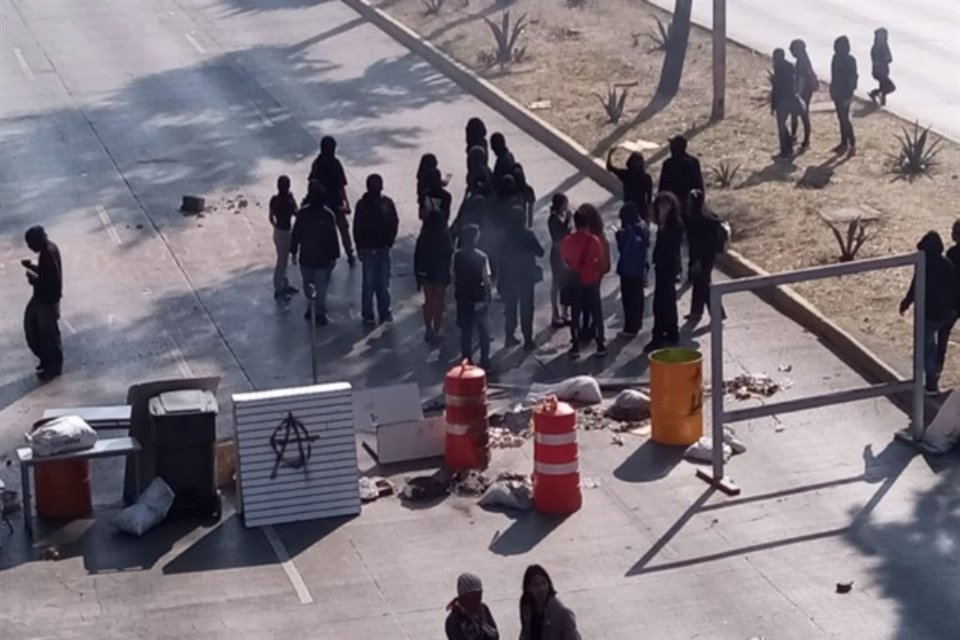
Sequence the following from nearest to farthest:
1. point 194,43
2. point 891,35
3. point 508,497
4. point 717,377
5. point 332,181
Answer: point 508,497 → point 717,377 → point 332,181 → point 891,35 → point 194,43

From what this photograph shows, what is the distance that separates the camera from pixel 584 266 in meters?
20.1

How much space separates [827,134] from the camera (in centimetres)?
2827

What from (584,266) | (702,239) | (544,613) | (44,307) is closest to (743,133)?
(702,239)

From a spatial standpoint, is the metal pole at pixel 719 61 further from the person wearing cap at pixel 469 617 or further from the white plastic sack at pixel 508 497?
the person wearing cap at pixel 469 617

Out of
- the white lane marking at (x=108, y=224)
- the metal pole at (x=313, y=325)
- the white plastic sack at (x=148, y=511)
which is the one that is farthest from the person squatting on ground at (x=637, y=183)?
the white plastic sack at (x=148, y=511)

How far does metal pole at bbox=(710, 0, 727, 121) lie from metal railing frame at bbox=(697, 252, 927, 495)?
11343 mm

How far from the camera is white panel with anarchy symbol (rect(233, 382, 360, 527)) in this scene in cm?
1647

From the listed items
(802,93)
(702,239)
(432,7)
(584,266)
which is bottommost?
(432,7)

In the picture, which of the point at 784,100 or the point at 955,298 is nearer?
the point at 955,298

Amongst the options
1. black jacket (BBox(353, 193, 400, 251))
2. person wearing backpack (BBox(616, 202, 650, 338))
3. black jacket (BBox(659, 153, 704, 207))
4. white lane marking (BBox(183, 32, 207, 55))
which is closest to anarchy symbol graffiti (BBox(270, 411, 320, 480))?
black jacket (BBox(353, 193, 400, 251))

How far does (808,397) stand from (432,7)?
20.8 meters

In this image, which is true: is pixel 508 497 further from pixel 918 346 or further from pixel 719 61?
pixel 719 61

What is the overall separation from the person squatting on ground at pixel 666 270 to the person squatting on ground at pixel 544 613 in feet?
Result: 30.7

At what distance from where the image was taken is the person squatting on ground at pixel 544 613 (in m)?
11.1
